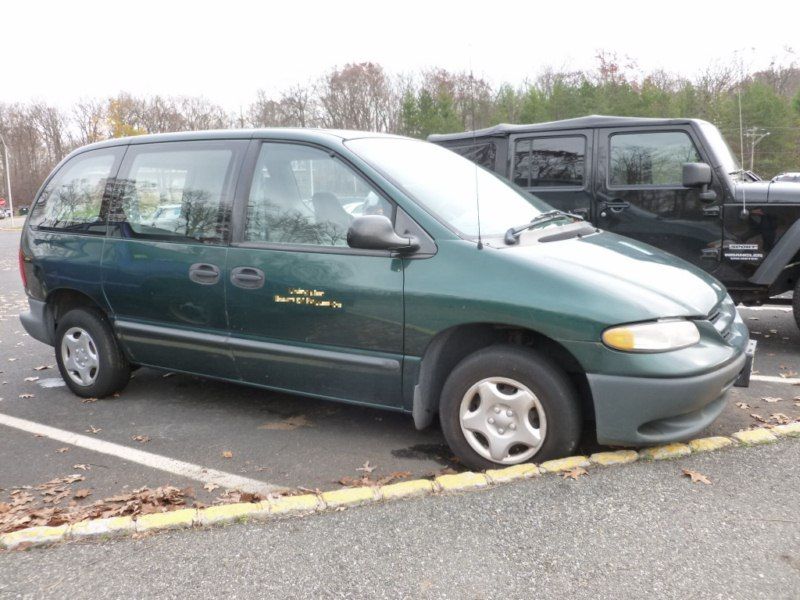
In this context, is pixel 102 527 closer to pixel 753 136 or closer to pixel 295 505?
pixel 295 505

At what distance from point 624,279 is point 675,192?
10.3 ft

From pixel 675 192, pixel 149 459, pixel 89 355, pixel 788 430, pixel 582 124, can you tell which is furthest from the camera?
pixel 582 124

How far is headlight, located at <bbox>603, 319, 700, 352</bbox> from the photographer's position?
3.06 meters

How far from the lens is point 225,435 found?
14.0 feet

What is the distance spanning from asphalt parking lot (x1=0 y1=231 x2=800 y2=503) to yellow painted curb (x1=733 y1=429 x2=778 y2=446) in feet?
1.34

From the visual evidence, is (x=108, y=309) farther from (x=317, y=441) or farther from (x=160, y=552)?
(x=160, y=552)

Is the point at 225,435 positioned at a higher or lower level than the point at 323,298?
lower

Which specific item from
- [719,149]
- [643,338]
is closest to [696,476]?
[643,338]

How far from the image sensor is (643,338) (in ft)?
10.0

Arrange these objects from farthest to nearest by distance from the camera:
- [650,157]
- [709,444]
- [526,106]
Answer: [526,106]
[650,157]
[709,444]

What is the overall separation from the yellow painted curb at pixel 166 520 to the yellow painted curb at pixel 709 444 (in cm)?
236

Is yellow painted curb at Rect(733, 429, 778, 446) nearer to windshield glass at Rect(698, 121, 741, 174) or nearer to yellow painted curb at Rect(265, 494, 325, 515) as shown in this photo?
yellow painted curb at Rect(265, 494, 325, 515)

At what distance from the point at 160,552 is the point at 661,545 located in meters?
1.91

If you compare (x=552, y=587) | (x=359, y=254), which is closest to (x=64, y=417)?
(x=359, y=254)
